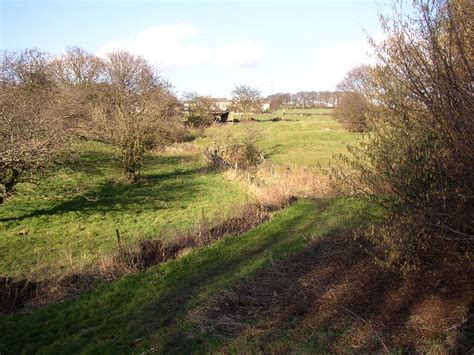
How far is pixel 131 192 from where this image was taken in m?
20.5

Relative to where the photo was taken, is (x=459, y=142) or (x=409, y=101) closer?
(x=459, y=142)

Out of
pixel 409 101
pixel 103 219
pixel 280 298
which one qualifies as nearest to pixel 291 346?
pixel 280 298

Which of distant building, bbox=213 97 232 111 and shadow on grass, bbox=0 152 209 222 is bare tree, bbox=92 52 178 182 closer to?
shadow on grass, bbox=0 152 209 222

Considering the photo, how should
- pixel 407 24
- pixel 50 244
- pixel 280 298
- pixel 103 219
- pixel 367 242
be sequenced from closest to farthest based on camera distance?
pixel 407 24 < pixel 280 298 < pixel 367 242 < pixel 50 244 < pixel 103 219

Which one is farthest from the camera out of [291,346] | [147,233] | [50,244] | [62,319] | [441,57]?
[147,233]

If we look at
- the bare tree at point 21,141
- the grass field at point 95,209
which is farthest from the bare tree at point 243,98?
the bare tree at point 21,141

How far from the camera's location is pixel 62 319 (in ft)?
26.8

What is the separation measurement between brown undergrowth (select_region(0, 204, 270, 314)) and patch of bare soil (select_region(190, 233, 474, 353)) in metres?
4.07

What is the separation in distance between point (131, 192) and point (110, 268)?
33.9 ft

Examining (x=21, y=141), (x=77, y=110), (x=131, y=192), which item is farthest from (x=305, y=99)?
(x=21, y=141)

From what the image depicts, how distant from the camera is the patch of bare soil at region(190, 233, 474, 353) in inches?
193

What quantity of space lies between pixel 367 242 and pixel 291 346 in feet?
9.92

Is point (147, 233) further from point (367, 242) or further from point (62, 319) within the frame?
point (367, 242)

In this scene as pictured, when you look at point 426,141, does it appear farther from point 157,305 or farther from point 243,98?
point 243,98
